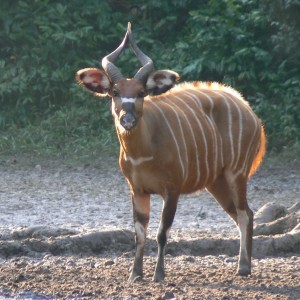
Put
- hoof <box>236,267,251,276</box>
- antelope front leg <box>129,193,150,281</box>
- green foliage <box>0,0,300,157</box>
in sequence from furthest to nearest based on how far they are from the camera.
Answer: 1. green foliage <box>0,0,300,157</box>
2. hoof <box>236,267,251,276</box>
3. antelope front leg <box>129,193,150,281</box>

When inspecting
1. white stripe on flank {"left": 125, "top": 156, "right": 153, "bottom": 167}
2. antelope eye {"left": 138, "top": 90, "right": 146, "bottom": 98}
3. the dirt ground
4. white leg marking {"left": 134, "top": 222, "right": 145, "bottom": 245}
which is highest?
antelope eye {"left": 138, "top": 90, "right": 146, "bottom": 98}

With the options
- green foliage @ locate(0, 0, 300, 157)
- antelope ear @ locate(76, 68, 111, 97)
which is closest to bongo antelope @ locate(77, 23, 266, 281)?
antelope ear @ locate(76, 68, 111, 97)

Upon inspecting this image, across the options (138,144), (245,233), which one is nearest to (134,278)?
(138,144)

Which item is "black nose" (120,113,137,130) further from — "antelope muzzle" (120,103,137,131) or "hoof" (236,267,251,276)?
"hoof" (236,267,251,276)

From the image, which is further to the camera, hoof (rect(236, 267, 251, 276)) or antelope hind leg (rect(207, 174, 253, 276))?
antelope hind leg (rect(207, 174, 253, 276))

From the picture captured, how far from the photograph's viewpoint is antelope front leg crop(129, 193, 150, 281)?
7.91m

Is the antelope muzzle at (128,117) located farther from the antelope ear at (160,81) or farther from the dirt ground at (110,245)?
the dirt ground at (110,245)

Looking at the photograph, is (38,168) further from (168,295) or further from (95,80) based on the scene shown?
(168,295)

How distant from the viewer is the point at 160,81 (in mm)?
7961

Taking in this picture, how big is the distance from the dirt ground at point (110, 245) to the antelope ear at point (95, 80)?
4.37 ft

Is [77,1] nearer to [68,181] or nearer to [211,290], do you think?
[68,181]

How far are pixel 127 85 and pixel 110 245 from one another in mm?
1978

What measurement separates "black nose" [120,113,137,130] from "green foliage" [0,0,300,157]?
7.38 meters

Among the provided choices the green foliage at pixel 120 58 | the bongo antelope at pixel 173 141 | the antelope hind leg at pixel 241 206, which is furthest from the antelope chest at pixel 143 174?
the green foliage at pixel 120 58
